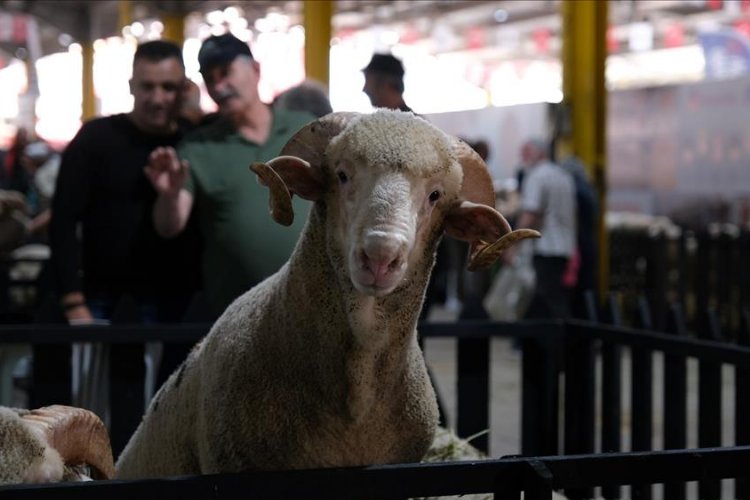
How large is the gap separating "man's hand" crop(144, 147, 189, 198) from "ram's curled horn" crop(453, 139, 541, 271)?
3.61 ft

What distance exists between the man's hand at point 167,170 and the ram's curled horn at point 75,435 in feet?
3.51

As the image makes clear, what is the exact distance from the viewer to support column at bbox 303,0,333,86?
8828 mm

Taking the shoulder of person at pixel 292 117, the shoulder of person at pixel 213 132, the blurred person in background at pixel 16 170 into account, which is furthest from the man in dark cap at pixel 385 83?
the blurred person in background at pixel 16 170

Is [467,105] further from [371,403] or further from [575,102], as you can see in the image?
[371,403]

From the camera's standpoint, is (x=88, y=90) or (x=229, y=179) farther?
(x=88, y=90)

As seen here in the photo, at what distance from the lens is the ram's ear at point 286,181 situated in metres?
1.85

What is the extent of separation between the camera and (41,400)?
2990 millimetres

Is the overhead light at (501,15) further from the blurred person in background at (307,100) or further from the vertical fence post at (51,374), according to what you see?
the vertical fence post at (51,374)

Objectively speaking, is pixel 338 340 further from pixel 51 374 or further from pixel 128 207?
pixel 128 207

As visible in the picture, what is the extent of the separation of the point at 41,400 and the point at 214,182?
0.86 m

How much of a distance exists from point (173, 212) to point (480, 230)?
1.26m

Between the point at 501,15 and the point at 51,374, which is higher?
the point at 501,15

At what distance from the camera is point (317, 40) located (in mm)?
8836

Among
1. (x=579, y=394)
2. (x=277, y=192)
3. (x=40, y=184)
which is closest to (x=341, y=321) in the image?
(x=277, y=192)
